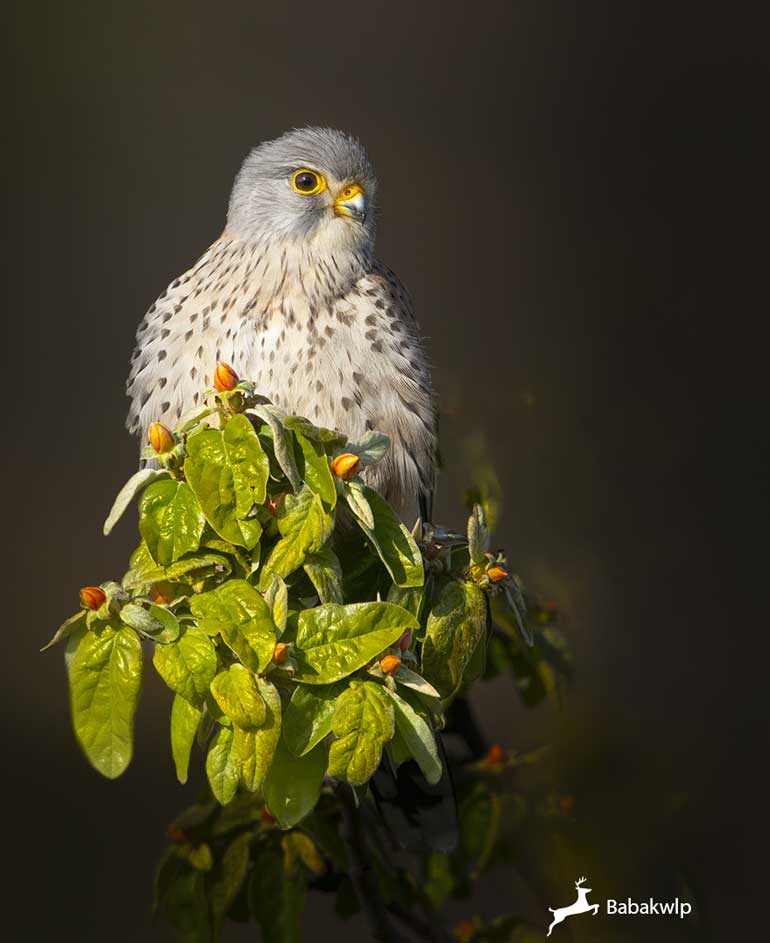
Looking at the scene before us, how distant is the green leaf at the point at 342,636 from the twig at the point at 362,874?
1.88 feet

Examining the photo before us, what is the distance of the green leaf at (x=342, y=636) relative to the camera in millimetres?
1140

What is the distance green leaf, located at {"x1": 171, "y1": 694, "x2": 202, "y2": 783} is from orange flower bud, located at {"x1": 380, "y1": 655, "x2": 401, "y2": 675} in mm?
211

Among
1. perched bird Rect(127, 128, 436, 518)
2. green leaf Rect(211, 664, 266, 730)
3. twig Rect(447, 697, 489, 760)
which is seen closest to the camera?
green leaf Rect(211, 664, 266, 730)

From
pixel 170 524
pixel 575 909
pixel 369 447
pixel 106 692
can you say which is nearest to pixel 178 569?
pixel 170 524

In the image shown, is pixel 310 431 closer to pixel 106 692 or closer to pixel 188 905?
pixel 106 692

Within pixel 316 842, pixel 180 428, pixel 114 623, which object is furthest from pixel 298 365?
pixel 316 842

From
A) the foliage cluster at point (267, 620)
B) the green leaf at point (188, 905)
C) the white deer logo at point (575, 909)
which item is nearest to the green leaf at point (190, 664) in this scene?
the foliage cluster at point (267, 620)

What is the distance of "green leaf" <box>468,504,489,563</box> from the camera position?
128cm

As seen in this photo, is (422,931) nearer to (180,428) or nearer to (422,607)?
(422,607)

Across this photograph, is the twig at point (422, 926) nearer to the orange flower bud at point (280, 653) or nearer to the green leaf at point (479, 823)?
the green leaf at point (479, 823)

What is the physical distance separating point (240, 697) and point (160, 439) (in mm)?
280

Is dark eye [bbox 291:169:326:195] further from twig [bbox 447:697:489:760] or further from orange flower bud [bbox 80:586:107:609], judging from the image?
twig [bbox 447:697:489:760]

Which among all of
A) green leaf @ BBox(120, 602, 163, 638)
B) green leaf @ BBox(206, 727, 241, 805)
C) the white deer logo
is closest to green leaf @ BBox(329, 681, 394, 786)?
green leaf @ BBox(206, 727, 241, 805)

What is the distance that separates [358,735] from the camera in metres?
1.14
